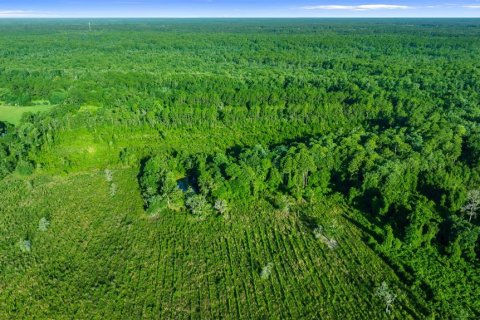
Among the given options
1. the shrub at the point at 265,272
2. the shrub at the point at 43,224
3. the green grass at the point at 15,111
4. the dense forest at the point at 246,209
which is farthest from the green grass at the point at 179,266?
the green grass at the point at 15,111

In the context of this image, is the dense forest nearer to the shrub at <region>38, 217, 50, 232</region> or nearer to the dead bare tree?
the shrub at <region>38, 217, 50, 232</region>

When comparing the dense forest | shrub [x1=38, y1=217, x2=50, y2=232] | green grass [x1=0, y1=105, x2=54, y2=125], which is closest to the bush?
the dense forest

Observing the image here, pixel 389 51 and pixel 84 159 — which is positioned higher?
pixel 389 51

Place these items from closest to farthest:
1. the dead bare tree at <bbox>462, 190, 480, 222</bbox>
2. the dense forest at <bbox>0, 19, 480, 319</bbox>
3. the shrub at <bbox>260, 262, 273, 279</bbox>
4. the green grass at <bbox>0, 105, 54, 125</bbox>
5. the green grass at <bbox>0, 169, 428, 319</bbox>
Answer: the green grass at <bbox>0, 169, 428, 319</bbox> < the dense forest at <bbox>0, 19, 480, 319</bbox> < the shrub at <bbox>260, 262, 273, 279</bbox> < the dead bare tree at <bbox>462, 190, 480, 222</bbox> < the green grass at <bbox>0, 105, 54, 125</bbox>

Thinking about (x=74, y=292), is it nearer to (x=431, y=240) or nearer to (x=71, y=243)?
(x=71, y=243)

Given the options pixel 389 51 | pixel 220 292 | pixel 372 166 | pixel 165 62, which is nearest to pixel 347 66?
pixel 389 51
